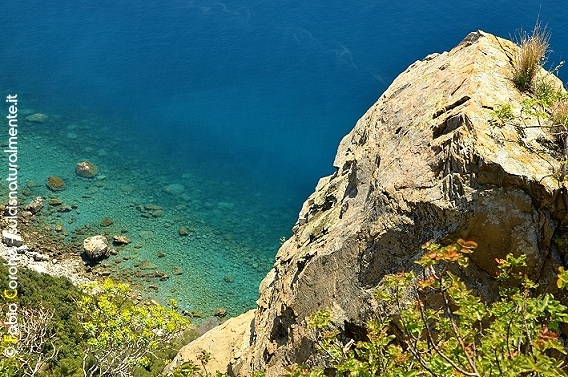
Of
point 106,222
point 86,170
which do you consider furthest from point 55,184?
point 106,222

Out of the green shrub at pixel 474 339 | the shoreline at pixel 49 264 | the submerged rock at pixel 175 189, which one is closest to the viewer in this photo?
the green shrub at pixel 474 339

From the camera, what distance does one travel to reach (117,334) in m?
15.0

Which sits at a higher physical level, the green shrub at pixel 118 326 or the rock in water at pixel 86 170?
the green shrub at pixel 118 326

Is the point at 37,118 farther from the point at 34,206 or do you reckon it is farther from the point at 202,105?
the point at 202,105

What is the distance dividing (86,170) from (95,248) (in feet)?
35.9

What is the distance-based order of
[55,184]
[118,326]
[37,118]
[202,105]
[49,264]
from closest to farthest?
[118,326] → [49,264] → [55,184] → [37,118] → [202,105]

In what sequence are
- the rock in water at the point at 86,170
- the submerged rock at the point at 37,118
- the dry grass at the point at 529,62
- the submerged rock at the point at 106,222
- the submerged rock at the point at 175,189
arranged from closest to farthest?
the dry grass at the point at 529,62 → the submerged rock at the point at 106,222 → the submerged rock at the point at 175,189 → the rock in water at the point at 86,170 → the submerged rock at the point at 37,118

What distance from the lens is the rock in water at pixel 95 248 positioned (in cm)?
3372

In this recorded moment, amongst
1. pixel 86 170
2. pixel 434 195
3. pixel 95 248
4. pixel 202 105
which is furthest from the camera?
pixel 202 105

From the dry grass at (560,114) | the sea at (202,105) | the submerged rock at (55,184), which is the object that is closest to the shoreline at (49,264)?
the sea at (202,105)

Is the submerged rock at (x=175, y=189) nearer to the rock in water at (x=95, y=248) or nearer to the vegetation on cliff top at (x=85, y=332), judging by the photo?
the rock in water at (x=95, y=248)

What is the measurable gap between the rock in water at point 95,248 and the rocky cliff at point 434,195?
22271 mm

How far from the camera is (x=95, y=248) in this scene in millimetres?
33719

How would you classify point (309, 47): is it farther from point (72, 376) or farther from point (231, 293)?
point (72, 376)
